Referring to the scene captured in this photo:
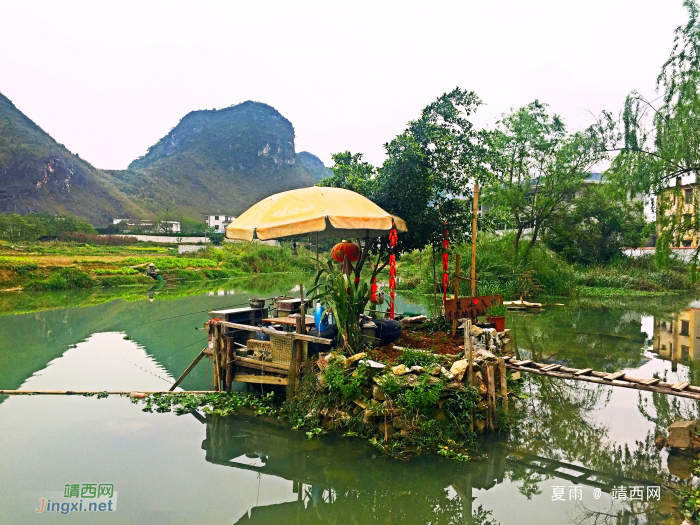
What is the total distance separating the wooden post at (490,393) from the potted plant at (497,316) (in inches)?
64.5

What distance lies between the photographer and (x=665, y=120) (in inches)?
419

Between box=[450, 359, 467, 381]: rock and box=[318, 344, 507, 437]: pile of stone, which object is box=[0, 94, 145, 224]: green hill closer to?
box=[318, 344, 507, 437]: pile of stone

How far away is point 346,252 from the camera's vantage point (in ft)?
25.6

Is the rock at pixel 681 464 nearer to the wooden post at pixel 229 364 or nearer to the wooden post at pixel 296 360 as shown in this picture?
the wooden post at pixel 296 360

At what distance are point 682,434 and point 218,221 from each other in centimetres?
7054

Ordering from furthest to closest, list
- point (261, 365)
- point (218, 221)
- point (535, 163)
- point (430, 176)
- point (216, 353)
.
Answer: point (218, 221) → point (535, 163) → point (430, 176) → point (216, 353) → point (261, 365)

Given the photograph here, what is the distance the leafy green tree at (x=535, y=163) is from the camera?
23.3m

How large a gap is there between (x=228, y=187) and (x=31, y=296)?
6762 cm

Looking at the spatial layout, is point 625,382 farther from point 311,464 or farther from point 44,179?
point 44,179

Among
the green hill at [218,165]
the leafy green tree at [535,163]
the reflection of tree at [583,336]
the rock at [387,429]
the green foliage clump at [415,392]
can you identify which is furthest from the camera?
the green hill at [218,165]

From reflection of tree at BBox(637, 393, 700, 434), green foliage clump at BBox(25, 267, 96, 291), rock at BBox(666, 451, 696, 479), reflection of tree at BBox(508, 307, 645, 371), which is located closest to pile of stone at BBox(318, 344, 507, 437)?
rock at BBox(666, 451, 696, 479)

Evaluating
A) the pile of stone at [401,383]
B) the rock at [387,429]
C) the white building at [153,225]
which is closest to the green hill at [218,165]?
the white building at [153,225]

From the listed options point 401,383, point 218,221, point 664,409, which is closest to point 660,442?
point 664,409

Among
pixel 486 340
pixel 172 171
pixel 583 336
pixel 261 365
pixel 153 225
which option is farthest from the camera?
pixel 172 171
